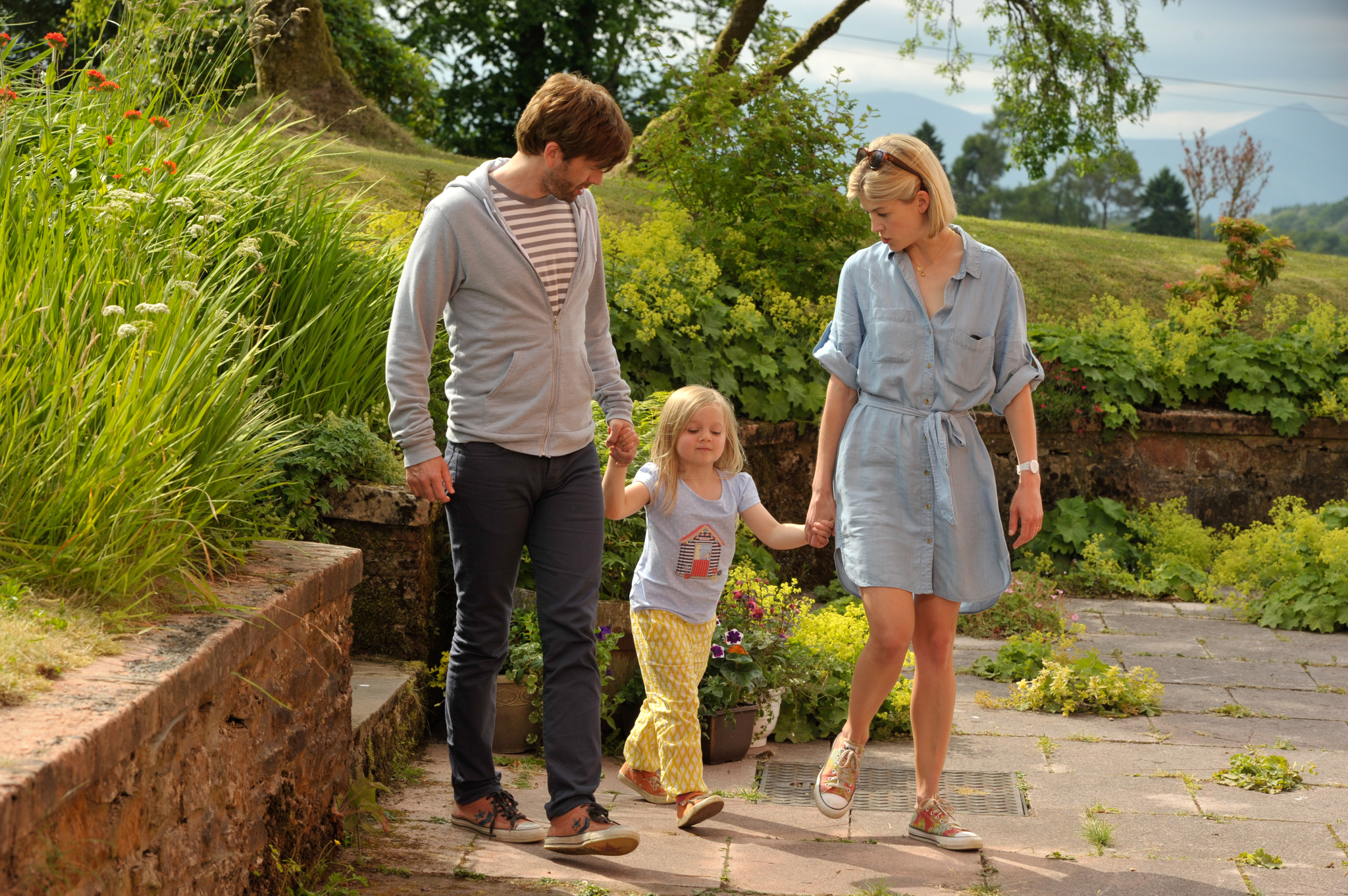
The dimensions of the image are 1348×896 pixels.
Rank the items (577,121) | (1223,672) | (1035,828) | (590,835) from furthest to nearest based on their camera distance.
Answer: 1. (1223,672)
2. (1035,828)
3. (590,835)
4. (577,121)

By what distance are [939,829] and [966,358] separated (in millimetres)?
1301

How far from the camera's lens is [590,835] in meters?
2.83

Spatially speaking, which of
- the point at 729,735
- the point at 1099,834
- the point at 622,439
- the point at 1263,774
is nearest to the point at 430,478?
the point at 622,439

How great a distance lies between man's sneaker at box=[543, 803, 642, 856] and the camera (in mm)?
2824

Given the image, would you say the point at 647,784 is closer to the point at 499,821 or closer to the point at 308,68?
the point at 499,821

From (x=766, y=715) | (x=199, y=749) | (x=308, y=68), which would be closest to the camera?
(x=199, y=749)

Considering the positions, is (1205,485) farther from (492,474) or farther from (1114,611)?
(492,474)

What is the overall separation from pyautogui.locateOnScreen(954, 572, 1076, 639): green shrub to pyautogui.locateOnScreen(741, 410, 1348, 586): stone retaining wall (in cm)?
169

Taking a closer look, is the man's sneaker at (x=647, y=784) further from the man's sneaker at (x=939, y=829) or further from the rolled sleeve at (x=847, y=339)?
the rolled sleeve at (x=847, y=339)

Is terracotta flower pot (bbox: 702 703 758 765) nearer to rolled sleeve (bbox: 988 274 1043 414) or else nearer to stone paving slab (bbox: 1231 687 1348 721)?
rolled sleeve (bbox: 988 274 1043 414)

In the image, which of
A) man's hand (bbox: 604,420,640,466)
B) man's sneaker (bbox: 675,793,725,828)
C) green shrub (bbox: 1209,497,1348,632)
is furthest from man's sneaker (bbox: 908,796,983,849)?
green shrub (bbox: 1209,497,1348,632)

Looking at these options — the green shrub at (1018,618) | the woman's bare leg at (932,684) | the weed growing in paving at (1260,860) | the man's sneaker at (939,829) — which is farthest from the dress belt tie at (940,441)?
the green shrub at (1018,618)

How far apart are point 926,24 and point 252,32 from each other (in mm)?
15310

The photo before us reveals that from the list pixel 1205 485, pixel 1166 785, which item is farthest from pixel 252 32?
pixel 1205 485
